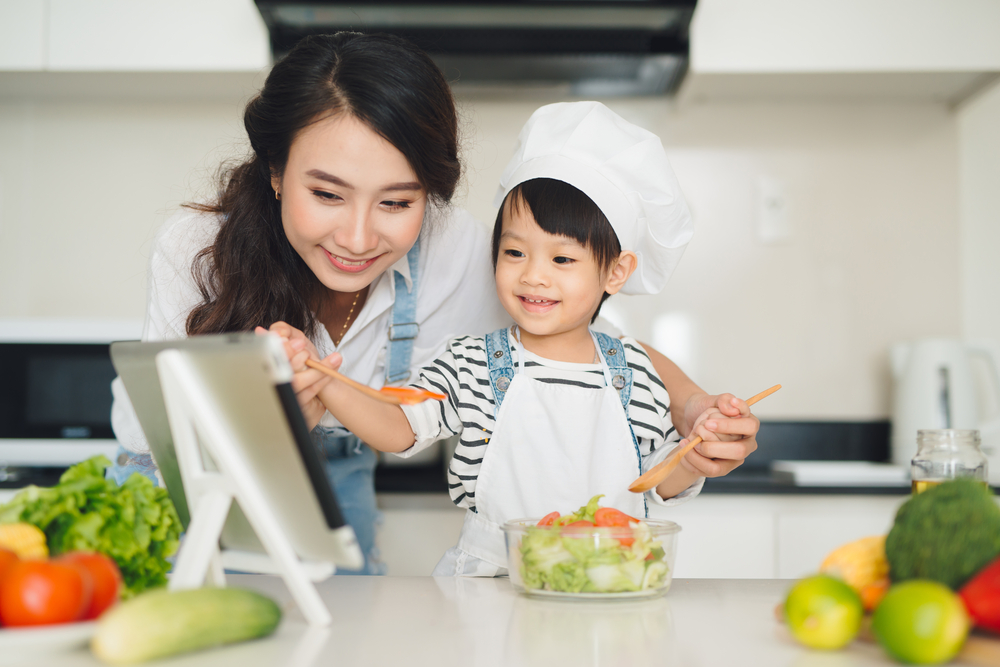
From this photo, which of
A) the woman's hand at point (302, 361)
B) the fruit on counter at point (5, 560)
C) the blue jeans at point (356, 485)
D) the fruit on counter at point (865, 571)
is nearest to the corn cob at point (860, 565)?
the fruit on counter at point (865, 571)

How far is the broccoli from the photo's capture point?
0.59 m

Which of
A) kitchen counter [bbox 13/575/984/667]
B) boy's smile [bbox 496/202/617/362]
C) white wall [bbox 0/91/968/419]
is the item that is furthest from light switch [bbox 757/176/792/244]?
kitchen counter [bbox 13/575/984/667]

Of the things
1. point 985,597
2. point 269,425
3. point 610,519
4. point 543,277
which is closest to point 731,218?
point 543,277

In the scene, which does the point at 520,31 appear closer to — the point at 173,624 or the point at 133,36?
the point at 133,36

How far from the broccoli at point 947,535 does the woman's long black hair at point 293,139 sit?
29.9 inches

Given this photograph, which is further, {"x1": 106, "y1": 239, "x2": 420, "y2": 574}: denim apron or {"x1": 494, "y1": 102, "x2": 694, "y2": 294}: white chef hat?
{"x1": 106, "y1": 239, "x2": 420, "y2": 574}: denim apron

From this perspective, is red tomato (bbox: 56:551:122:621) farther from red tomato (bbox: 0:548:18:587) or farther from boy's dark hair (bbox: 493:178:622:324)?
boy's dark hair (bbox: 493:178:622:324)

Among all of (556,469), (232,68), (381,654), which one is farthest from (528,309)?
(232,68)

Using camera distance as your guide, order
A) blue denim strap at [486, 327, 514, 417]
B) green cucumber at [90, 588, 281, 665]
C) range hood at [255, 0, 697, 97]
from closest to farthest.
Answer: green cucumber at [90, 588, 281, 665]
blue denim strap at [486, 327, 514, 417]
range hood at [255, 0, 697, 97]

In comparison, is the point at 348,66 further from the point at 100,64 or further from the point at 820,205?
the point at 820,205

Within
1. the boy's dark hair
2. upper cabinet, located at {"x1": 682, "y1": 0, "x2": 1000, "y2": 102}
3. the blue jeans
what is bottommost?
the blue jeans

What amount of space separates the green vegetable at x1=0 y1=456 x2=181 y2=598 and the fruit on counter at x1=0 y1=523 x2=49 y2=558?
0.02 metres

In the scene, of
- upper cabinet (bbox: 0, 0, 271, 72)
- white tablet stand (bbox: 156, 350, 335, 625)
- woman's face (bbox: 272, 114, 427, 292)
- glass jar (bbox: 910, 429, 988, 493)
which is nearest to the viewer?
white tablet stand (bbox: 156, 350, 335, 625)

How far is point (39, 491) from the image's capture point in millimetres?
684
